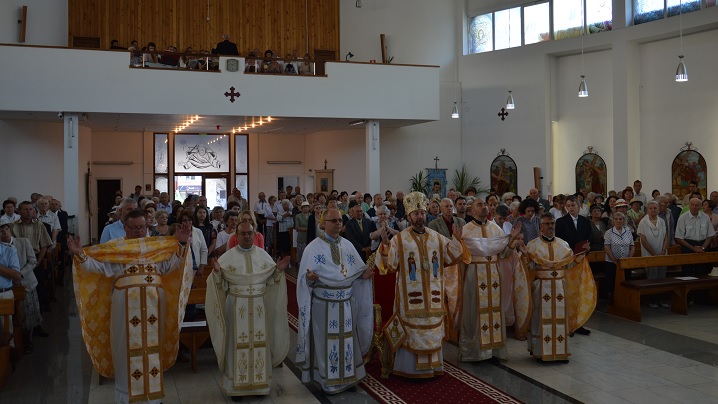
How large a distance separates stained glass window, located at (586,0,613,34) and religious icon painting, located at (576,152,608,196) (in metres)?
3.63

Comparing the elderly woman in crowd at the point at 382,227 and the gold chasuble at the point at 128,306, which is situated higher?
the elderly woman in crowd at the point at 382,227

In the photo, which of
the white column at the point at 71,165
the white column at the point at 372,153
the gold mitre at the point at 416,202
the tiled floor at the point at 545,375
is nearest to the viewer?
the tiled floor at the point at 545,375

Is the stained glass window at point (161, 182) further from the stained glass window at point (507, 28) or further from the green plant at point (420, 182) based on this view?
the stained glass window at point (507, 28)

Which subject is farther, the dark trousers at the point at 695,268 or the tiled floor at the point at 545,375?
the dark trousers at the point at 695,268

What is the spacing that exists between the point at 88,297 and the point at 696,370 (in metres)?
6.21

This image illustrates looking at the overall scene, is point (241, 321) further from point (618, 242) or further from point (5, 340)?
point (618, 242)

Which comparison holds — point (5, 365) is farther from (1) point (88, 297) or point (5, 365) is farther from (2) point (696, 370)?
(2) point (696, 370)

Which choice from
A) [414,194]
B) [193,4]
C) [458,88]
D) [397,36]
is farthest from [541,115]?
[414,194]

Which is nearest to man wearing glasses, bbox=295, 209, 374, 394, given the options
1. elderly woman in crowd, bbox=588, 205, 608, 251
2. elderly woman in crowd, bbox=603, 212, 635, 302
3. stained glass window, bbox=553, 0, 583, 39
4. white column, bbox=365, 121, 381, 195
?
elderly woman in crowd, bbox=603, 212, 635, 302

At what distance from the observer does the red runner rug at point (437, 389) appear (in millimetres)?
6656

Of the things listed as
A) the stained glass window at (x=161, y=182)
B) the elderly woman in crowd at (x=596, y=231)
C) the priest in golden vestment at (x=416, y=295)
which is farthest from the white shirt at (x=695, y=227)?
the stained glass window at (x=161, y=182)

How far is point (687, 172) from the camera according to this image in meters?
18.5

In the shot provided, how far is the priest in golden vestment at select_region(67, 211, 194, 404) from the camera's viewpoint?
240 inches

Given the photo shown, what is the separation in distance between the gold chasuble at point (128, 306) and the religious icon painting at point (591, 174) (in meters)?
16.4
